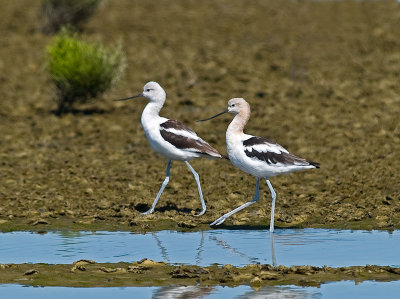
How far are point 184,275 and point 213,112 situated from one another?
10.8m

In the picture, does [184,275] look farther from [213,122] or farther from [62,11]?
[62,11]

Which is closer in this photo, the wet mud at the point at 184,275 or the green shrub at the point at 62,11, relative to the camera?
the wet mud at the point at 184,275

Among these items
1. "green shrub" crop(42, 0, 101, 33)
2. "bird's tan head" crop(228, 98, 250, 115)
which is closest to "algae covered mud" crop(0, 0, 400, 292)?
"green shrub" crop(42, 0, 101, 33)

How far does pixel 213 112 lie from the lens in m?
17.8

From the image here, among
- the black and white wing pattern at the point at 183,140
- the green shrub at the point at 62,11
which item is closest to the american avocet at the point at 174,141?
the black and white wing pattern at the point at 183,140

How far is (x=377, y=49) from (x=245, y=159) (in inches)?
575

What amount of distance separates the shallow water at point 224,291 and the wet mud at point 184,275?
13cm

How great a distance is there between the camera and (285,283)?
6.91m

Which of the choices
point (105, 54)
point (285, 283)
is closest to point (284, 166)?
point (285, 283)

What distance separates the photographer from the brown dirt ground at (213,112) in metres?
11.1

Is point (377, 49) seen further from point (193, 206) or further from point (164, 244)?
point (164, 244)

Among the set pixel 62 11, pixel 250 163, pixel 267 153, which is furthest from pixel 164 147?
pixel 62 11

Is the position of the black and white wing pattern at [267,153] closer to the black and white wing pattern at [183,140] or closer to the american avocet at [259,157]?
the american avocet at [259,157]

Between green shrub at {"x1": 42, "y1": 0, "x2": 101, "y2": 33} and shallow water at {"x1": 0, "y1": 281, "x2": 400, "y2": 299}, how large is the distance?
19.4 meters
